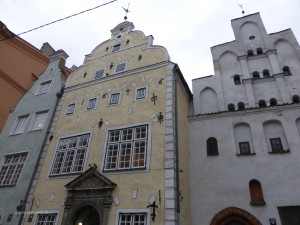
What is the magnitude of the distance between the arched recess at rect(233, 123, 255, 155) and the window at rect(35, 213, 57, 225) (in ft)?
30.5

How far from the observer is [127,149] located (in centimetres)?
1144

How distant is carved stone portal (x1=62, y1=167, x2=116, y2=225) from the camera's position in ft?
34.1

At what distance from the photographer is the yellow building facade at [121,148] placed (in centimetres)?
984

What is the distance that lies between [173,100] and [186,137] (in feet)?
7.40

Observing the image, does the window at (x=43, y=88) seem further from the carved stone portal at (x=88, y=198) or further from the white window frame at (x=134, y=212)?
the white window frame at (x=134, y=212)

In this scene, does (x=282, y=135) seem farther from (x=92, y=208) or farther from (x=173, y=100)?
(x=92, y=208)

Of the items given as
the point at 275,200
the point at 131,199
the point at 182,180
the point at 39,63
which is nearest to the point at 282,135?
the point at 275,200

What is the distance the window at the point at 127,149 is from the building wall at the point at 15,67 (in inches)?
474

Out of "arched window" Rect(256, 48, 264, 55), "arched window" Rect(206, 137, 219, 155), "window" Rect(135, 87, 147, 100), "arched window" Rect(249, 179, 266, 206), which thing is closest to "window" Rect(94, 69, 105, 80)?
"window" Rect(135, 87, 147, 100)

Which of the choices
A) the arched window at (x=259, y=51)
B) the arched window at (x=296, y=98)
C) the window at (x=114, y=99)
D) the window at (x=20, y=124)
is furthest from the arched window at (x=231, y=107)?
the window at (x=20, y=124)

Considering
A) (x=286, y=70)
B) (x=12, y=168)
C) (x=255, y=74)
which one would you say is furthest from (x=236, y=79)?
(x=12, y=168)

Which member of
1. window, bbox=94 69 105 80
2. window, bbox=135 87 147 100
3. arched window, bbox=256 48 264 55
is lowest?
window, bbox=135 87 147 100

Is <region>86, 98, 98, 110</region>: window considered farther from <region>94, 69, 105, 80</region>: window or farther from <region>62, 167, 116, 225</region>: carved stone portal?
<region>62, 167, 116, 225</region>: carved stone portal

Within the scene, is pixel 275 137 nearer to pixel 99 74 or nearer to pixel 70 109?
pixel 99 74
